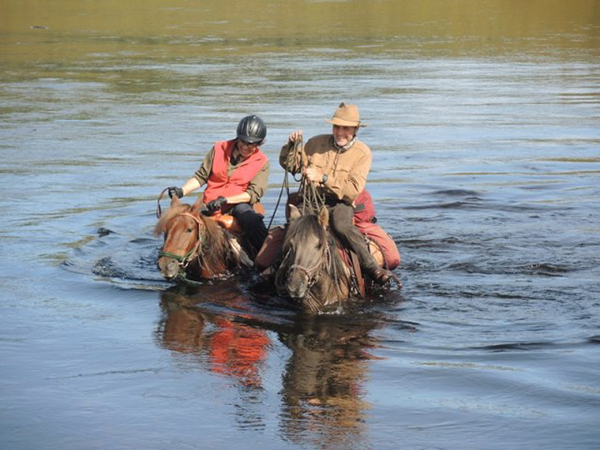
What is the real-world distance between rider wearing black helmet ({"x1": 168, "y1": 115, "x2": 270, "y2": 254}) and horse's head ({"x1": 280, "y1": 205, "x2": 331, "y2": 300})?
1719mm

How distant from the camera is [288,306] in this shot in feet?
38.7

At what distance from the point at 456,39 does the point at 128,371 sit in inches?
1393

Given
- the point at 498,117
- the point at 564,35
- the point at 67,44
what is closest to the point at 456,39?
the point at 564,35

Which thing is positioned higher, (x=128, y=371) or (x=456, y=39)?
(x=456, y=39)

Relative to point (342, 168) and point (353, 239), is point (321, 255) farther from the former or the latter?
point (342, 168)

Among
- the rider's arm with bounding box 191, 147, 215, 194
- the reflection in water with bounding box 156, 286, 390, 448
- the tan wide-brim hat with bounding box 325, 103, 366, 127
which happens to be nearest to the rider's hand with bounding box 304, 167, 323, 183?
the tan wide-brim hat with bounding box 325, 103, 366, 127

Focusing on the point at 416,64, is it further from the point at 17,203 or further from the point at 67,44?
the point at 17,203

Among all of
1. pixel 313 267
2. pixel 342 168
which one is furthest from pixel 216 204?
pixel 313 267

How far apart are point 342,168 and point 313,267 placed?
1512 mm

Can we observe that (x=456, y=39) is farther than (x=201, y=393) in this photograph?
Yes

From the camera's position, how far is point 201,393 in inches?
349

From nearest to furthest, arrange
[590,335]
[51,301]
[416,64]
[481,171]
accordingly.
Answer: [590,335]
[51,301]
[481,171]
[416,64]

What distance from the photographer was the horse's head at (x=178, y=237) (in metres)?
11.4

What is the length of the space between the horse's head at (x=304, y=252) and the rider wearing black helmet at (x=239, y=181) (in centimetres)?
172
